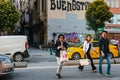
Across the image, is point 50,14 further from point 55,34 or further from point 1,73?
point 1,73

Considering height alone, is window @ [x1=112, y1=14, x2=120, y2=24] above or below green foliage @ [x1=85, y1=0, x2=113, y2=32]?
below

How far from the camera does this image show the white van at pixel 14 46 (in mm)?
26641

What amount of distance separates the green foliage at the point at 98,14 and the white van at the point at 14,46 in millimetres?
19847

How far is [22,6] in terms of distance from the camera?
117m

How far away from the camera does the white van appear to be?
87.4ft

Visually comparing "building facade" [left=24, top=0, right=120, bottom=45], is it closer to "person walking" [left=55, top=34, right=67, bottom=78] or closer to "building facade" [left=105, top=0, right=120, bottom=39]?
"building facade" [left=105, top=0, right=120, bottom=39]

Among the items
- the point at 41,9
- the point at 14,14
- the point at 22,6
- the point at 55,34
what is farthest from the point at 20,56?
the point at 22,6

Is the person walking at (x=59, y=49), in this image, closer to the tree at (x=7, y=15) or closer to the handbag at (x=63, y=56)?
the handbag at (x=63, y=56)

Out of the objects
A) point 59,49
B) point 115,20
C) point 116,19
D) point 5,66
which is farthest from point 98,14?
point 5,66

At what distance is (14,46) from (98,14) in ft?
69.3

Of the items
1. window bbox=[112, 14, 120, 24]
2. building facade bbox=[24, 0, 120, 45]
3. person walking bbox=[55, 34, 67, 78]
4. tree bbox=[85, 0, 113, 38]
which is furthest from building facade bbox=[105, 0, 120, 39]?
person walking bbox=[55, 34, 67, 78]

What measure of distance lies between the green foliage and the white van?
19847 millimetres

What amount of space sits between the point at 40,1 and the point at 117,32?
1350cm

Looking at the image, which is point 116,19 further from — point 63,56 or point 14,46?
point 63,56
